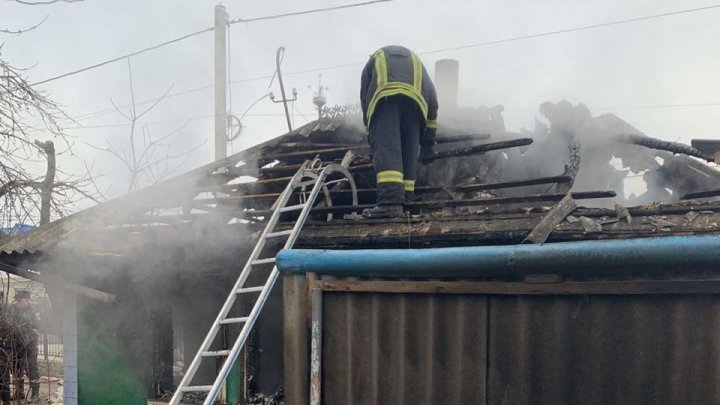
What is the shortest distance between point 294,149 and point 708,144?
4.79m

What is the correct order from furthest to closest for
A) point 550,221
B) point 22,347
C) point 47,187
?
point 47,187, point 22,347, point 550,221

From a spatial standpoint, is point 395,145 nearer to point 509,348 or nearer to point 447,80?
point 509,348

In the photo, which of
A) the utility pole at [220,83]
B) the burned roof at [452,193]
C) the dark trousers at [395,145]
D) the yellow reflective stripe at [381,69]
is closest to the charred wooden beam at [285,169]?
the burned roof at [452,193]

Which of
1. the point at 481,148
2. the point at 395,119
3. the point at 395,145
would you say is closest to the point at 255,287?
the point at 395,145

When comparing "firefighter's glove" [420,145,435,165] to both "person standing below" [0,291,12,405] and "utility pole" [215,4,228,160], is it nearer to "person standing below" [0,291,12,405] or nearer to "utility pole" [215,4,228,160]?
"person standing below" [0,291,12,405]

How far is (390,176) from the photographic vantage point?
4.48 meters

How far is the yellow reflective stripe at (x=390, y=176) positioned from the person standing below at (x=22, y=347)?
614cm

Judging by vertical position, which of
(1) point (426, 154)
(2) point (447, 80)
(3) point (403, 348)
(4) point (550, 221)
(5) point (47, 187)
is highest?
(2) point (447, 80)

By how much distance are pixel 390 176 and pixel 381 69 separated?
1026mm

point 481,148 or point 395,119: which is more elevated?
point 395,119

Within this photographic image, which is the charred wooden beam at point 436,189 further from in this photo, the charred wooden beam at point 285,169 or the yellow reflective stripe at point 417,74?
the yellow reflective stripe at point 417,74

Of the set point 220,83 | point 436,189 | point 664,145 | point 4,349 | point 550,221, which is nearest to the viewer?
point 550,221

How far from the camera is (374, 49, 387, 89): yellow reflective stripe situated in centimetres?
464

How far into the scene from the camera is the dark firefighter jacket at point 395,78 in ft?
15.1
